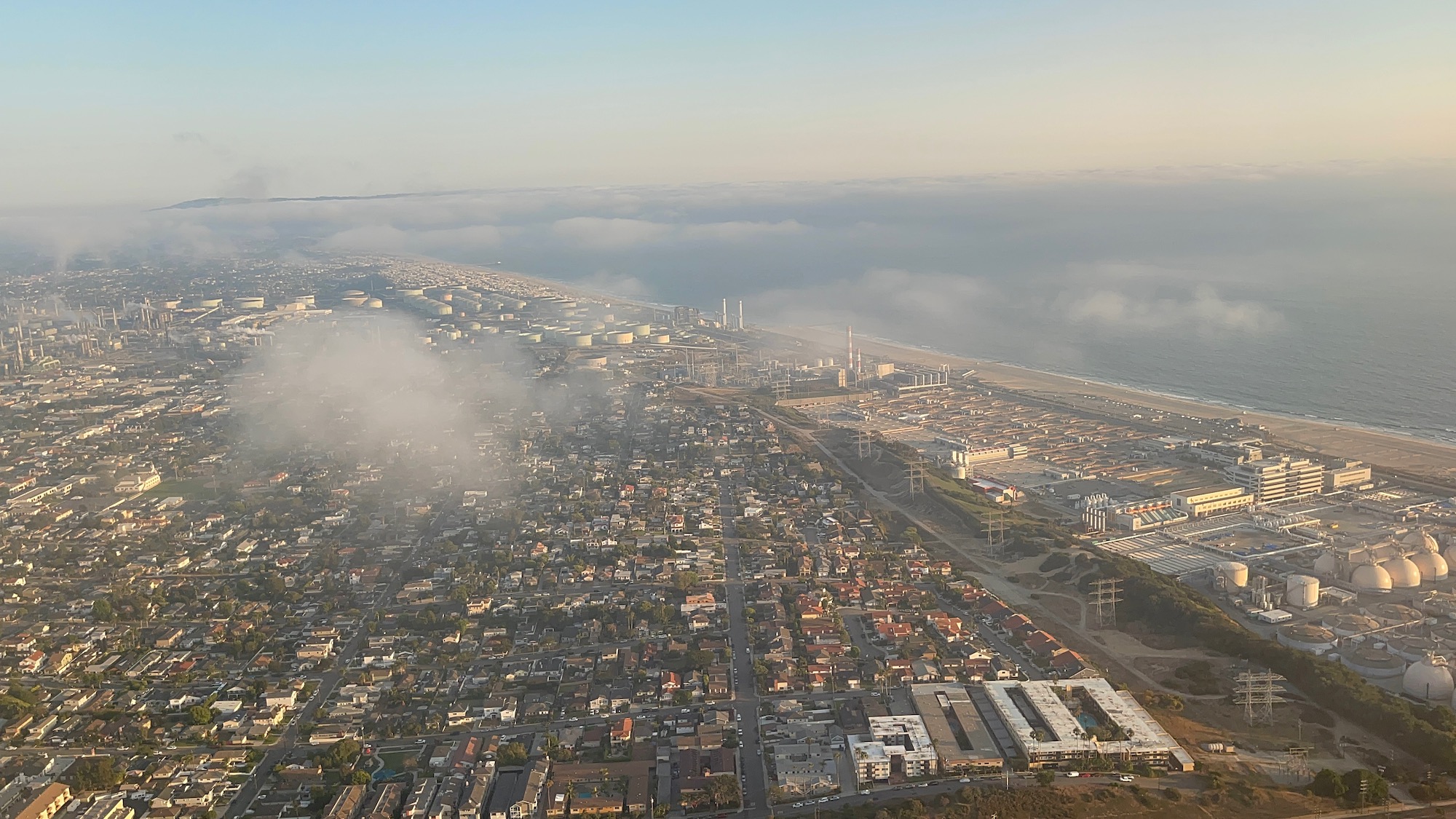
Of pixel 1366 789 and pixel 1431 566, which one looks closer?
pixel 1366 789

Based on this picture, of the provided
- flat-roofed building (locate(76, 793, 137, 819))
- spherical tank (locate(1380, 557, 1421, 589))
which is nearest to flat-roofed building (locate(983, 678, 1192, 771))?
spherical tank (locate(1380, 557, 1421, 589))

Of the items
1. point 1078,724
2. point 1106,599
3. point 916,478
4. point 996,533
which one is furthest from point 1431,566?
point 916,478

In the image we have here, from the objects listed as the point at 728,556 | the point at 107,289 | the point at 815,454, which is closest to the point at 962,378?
the point at 815,454

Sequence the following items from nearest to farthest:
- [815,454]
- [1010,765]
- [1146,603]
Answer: [1010,765], [1146,603], [815,454]

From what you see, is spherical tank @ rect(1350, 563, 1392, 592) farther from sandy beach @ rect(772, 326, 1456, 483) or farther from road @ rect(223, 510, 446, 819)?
road @ rect(223, 510, 446, 819)

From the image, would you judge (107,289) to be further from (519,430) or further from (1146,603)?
(1146,603)

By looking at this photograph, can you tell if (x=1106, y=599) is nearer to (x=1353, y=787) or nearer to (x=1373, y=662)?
(x=1373, y=662)
